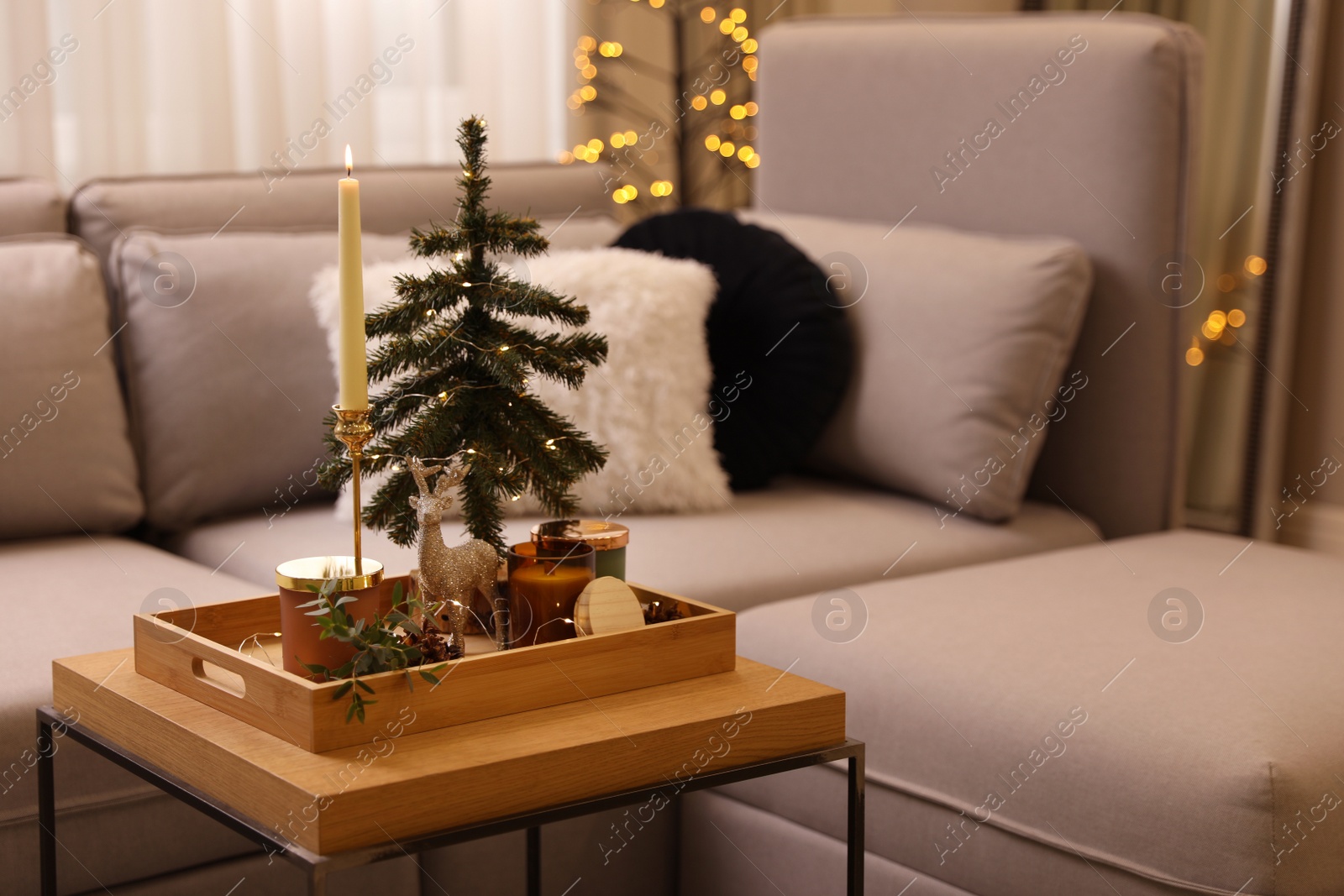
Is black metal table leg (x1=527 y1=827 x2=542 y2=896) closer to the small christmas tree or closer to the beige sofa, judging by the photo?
the beige sofa

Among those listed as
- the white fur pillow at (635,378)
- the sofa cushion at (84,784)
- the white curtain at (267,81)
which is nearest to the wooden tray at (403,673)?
the sofa cushion at (84,784)

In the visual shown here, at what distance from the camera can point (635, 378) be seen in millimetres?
1758

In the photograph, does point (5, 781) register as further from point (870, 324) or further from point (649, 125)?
point (649, 125)

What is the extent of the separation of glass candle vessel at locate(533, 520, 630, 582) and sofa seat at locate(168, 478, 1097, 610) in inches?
16.0

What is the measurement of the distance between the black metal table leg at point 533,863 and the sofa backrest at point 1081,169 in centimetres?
110

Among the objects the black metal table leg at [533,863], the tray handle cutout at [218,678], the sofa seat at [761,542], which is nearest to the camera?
the tray handle cutout at [218,678]

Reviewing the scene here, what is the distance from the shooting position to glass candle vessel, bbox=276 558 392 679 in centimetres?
90

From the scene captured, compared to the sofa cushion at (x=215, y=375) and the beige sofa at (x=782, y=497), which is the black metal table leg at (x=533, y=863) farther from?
the sofa cushion at (x=215, y=375)

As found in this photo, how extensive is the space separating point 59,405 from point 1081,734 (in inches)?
50.4

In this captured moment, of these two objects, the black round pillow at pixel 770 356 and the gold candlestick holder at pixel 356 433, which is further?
the black round pillow at pixel 770 356

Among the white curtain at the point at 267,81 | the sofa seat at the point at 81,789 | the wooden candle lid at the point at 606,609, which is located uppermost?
the white curtain at the point at 267,81

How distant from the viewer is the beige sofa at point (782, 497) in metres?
1.23

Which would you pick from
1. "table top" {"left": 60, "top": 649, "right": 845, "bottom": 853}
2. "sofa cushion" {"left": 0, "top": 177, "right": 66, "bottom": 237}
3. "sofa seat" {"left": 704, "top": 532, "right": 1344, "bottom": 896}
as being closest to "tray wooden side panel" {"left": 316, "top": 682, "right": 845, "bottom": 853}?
"table top" {"left": 60, "top": 649, "right": 845, "bottom": 853}

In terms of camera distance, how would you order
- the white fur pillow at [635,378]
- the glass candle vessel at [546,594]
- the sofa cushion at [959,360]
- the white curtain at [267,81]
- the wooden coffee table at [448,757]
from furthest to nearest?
the white curtain at [267,81] → the sofa cushion at [959,360] → the white fur pillow at [635,378] → the glass candle vessel at [546,594] → the wooden coffee table at [448,757]
